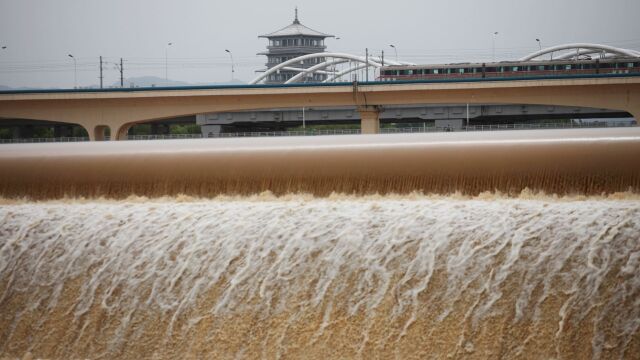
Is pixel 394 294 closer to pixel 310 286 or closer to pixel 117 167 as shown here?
pixel 310 286

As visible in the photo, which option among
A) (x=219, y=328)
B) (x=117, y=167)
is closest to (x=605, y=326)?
(x=219, y=328)

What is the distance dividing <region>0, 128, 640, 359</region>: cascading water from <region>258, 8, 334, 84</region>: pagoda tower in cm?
13152

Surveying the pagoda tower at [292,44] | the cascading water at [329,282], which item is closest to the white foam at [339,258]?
the cascading water at [329,282]

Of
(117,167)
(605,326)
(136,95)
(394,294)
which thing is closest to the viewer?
(605,326)

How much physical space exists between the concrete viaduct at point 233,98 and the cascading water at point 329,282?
23466 millimetres

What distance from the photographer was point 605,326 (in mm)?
6434

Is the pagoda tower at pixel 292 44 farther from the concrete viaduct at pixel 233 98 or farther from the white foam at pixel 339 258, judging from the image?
the white foam at pixel 339 258

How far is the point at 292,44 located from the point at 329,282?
5421 inches

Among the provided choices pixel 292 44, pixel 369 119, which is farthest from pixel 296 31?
pixel 369 119

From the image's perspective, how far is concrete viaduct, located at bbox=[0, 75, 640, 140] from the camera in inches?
1217

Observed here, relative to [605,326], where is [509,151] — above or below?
above

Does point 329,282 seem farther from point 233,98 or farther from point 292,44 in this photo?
point 292,44

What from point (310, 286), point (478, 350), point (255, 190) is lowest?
point (478, 350)

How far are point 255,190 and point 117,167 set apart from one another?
2336 mm
